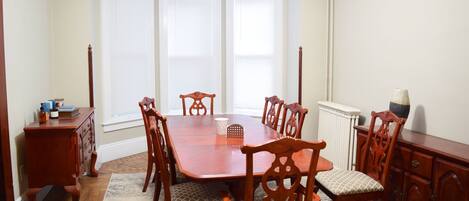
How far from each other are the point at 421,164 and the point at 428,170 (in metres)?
0.06

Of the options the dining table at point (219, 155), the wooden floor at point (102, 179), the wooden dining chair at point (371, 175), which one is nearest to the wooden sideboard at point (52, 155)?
the wooden floor at point (102, 179)

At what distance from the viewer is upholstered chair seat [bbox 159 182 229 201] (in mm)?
2129

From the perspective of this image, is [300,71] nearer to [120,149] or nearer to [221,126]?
[221,126]

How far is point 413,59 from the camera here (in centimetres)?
288

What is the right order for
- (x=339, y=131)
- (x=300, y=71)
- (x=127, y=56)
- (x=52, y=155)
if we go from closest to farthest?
(x=52, y=155) < (x=339, y=131) < (x=300, y=71) < (x=127, y=56)

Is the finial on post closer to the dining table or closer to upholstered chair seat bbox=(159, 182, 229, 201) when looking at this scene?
the dining table

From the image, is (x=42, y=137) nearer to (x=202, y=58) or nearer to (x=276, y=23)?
(x=202, y=58)

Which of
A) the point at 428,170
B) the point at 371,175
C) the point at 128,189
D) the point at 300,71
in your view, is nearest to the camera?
the point at 428,170

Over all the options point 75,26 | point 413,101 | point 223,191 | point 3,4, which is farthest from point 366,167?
point 75,26

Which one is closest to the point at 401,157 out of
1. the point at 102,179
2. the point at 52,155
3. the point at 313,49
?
the point at 313,49

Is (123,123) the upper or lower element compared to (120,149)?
upper

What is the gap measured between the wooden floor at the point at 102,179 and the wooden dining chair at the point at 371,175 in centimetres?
197

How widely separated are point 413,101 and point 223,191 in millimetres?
1731

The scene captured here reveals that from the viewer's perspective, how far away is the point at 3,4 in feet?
8.41
